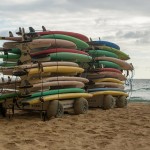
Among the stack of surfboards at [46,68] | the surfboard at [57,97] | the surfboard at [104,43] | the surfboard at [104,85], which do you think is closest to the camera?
the surfboard at [57,97]

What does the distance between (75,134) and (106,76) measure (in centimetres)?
611

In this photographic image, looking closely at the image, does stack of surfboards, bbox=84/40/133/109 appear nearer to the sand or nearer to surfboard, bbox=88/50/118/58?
surfboard, bbox=88/50/118/58

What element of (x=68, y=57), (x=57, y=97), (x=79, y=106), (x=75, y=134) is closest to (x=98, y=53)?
(x=68, y=57)

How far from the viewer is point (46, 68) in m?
9.70

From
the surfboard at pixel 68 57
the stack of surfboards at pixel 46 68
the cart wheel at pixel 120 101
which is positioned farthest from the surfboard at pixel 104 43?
the cart wheel at pixel 120 101

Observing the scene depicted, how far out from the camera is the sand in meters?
6.06

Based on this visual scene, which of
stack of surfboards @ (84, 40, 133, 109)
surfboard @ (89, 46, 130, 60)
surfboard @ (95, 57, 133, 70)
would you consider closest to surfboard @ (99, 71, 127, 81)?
stack of surfboards @ (84, 40, 133, 109)

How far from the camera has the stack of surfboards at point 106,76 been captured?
12430 mm

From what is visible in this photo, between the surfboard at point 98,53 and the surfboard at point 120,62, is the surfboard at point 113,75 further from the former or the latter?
the surfboard at point 98,53

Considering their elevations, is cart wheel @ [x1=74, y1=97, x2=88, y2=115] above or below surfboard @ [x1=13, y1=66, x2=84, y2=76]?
below

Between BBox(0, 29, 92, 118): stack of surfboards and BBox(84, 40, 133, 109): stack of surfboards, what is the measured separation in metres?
1.15

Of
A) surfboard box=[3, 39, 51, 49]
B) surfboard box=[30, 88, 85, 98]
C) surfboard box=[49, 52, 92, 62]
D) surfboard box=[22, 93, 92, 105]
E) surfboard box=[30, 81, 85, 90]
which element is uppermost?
surfboard box=[3, 39, 51, 49]

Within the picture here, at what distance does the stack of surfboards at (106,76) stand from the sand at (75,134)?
8.66 ft

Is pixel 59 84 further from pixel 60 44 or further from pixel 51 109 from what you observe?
pixel 60 44
